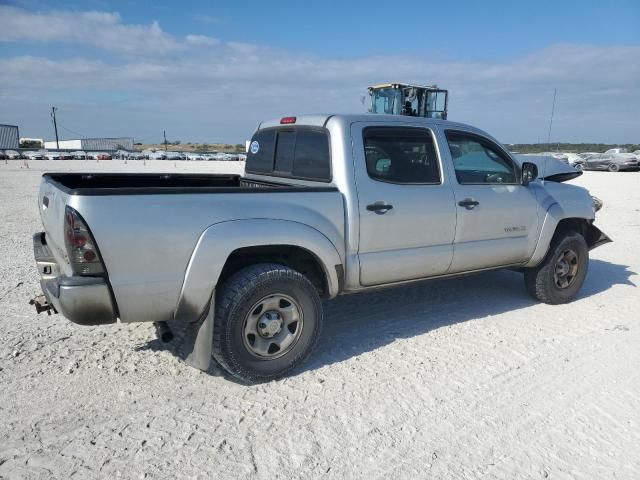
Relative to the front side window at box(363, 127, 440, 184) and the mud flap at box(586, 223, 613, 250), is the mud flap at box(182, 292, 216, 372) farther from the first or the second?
the mud flap at box(586, 223, 613, 250)

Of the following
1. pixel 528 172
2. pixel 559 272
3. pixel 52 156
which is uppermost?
pixel 528 172

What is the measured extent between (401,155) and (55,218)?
2672mm

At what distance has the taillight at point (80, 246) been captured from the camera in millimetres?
2816

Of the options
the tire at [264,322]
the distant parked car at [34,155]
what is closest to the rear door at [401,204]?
the tire at [264,322]

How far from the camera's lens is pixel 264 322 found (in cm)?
353

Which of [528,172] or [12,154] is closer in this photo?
[528,172]

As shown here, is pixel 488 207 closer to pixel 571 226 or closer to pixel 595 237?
pixel 571 226

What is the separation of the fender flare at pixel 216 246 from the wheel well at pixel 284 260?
0.14m

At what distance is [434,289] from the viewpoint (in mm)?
5824

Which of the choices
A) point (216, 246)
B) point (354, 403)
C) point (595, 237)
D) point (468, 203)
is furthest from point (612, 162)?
point (216, 246)

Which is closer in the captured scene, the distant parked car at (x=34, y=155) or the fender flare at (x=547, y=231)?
the fender flare at (x=547, y=231)

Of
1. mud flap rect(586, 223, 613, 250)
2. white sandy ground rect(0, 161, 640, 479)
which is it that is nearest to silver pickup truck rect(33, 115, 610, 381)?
white sandy ground rect(0, 161, 640, 479)

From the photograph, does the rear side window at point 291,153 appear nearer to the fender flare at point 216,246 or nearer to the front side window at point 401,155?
the front side window at point 401,155

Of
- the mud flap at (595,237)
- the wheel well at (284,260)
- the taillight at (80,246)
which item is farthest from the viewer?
the mud flap at (595,237)
